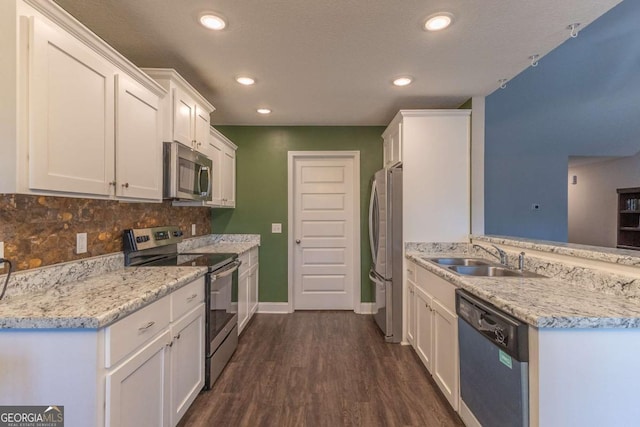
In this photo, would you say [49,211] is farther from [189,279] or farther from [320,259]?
[320,259]

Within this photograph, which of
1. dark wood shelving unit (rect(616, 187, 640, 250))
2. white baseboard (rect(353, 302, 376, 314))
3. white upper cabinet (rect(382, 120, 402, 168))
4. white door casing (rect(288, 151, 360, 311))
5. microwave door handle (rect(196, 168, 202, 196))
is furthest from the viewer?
dark wood shelving unit (rect(616, 187, 640, 250))

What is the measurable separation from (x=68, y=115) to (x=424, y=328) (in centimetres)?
268

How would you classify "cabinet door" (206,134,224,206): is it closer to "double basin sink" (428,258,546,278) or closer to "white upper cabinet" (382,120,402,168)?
"white upper cabinet" (382,120,402,168)

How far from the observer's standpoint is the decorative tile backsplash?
1.42 m

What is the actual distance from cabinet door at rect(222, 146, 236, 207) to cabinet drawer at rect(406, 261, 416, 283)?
216cm

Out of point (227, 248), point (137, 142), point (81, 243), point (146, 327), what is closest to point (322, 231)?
point (227, 248)

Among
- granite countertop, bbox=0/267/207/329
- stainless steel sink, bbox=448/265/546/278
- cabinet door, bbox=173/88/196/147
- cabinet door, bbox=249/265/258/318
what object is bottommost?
cabinet door, bbox=249/265/258/318

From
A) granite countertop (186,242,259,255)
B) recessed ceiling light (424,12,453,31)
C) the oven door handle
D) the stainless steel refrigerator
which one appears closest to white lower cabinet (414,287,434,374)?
the stainless steel refrigerator

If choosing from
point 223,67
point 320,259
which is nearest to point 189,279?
point 223,67

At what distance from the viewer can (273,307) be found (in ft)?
13.1

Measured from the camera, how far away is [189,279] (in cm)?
186

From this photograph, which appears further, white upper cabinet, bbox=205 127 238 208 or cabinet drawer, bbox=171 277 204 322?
white upper cabinet, bbox=205 127 238 208

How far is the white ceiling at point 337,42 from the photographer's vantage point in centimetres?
168

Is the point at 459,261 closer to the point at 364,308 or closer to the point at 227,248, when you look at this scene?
the point at 364,308
